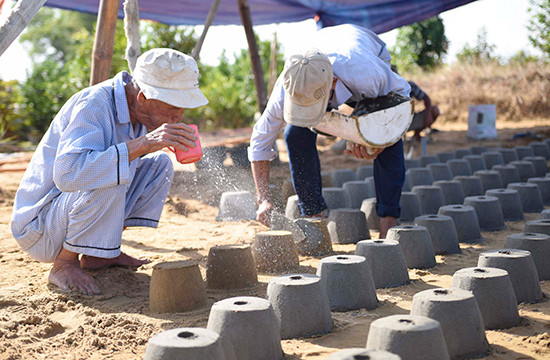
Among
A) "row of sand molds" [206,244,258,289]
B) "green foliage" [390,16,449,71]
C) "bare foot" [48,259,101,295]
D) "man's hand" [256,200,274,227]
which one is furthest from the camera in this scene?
"green foliage" [390,16,449,71]

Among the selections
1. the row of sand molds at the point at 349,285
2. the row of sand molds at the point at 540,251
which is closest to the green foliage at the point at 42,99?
the row of sand molds at the point at 349,285

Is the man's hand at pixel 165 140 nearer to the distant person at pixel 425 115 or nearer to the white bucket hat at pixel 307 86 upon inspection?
the white bucket hat at pixel 307 86

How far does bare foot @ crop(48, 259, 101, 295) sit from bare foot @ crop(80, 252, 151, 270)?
0.19 m

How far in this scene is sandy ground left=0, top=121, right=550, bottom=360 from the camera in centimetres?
214

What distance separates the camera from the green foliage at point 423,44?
56.9 feet

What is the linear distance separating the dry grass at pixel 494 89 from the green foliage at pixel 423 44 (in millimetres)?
3479

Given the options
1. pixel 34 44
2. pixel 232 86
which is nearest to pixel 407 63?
pixel 232 86

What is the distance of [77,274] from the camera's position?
283cm

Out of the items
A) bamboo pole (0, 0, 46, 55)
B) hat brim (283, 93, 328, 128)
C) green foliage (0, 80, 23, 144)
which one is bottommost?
hat brim (283, 93, 328, 128)

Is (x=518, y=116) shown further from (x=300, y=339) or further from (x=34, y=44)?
(x=34, y=44)

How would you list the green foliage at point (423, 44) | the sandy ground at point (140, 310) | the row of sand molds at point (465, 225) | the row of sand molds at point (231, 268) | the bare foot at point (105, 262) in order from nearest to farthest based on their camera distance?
1. the sandy ground at point (140, 310)
2. the row of sand molds at point (231, 268)
3. the bare foot at point (105, 262)
4. the row of sand molds at point (465, 225)
5. the green foliage at point (423, 44)

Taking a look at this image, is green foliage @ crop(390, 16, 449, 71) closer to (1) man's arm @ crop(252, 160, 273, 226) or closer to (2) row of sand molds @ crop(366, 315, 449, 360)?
(1) man's arm @ crop(252, 160, 273, 226)

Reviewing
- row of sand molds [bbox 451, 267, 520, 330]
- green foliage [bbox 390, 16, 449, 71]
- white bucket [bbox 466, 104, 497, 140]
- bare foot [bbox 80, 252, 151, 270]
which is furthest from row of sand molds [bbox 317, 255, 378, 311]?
green foliage [bbox 390, 16, 449, 71]

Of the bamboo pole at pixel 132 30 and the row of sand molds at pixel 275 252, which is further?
the bamboo pole at pixel 132 30
